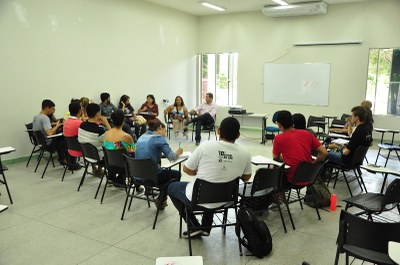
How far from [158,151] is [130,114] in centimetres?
415

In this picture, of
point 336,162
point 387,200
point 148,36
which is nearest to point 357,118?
point 336,162

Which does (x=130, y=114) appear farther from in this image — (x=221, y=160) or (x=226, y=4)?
(x=221, y=160)

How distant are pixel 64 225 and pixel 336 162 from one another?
3426 millimetres

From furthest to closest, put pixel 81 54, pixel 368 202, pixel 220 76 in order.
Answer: pixel 220 76 < pixel 81 54 < pixel 368 202

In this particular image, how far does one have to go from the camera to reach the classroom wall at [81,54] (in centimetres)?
583

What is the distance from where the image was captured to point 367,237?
2021 millimetres

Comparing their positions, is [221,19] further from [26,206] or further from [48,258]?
[48,258]

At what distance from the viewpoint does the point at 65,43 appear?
6.61 meters

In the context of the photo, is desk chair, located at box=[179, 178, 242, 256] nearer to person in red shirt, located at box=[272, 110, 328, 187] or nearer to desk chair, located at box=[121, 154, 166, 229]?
desk chair, located at box=[121, 154, 166, 229]

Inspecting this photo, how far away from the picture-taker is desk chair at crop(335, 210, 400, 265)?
197cm

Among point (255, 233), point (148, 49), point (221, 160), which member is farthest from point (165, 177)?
point (148, 49)

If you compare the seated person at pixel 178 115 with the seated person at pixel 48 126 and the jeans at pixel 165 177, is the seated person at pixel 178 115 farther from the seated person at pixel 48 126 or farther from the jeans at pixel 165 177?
the jeans at pixel 165 177

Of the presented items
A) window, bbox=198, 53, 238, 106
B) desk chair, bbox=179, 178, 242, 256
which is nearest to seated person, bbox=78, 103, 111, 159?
desk chair, bbox=179, 178, 242, 256

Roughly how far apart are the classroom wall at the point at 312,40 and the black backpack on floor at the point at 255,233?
6.75 m
